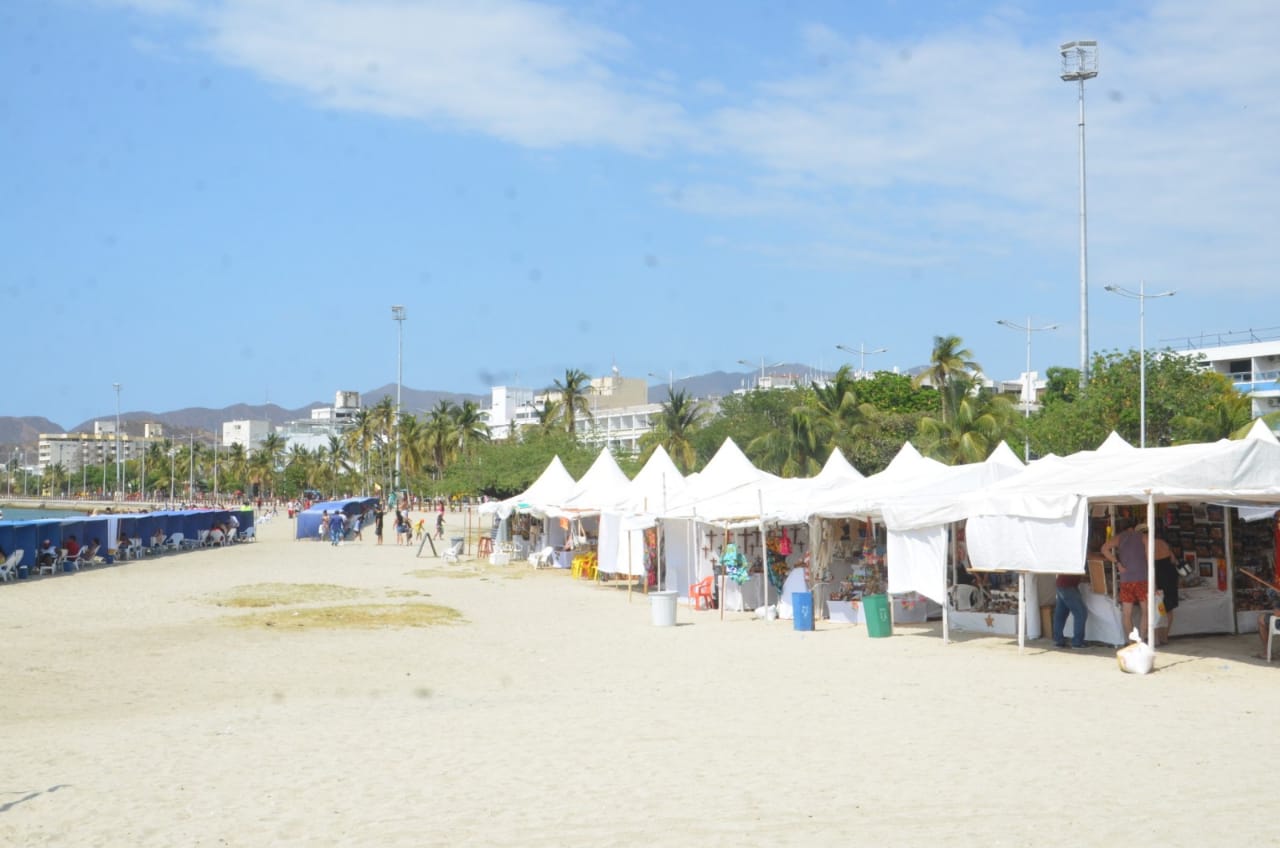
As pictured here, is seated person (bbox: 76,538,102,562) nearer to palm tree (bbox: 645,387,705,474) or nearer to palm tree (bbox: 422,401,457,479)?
palm tree (bbox: 645,387,705,474)

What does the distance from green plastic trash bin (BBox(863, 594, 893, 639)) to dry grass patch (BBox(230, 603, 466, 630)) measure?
768 centimetres

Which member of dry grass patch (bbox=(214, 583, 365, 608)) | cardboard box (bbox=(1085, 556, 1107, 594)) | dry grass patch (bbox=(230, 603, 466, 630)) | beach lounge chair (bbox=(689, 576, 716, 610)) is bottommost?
dry grass patch (bbox=(214, 583, 365, 608))

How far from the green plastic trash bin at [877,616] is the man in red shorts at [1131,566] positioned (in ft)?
13.1

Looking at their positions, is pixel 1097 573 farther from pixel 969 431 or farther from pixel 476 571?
pixel 969 431

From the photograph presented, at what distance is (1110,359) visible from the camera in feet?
137

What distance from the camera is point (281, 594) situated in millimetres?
27906

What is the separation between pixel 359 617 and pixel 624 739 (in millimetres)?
13016

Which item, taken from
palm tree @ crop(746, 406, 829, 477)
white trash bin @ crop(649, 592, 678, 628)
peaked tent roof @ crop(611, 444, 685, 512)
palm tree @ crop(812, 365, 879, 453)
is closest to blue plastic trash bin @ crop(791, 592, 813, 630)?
white trash bin @ crop(649, 592, 678, 628)

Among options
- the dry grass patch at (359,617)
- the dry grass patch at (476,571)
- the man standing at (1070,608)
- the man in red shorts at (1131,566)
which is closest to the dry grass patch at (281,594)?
the dry grass patch at (359,617)

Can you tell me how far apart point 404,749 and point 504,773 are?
144cm

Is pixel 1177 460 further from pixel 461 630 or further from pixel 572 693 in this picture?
pixel 461 630

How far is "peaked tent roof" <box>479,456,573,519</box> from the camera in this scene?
36938mm

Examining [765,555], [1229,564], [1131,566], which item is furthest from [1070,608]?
[765,555]

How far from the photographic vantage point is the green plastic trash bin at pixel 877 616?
18.7 m
